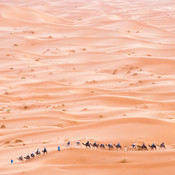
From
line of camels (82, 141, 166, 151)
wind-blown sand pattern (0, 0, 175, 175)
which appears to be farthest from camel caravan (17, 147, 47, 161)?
line of camels (82, 141, 166, 151)

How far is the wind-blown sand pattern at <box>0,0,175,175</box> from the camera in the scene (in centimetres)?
389

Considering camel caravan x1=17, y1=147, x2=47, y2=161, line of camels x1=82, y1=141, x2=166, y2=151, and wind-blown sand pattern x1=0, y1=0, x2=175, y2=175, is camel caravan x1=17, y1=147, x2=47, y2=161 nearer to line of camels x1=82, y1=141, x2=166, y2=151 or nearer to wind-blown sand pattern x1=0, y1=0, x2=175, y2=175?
wind-blown sand pattern x1=0, y1=0, x2=175, y2=175

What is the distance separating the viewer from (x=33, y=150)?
14.7 ft

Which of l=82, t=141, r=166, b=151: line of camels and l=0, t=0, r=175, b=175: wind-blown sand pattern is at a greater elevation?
l=0, t=0, r=175, b=175: wind-blown sand pattern

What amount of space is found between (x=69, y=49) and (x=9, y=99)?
6.63 meters

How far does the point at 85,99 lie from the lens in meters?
7.74

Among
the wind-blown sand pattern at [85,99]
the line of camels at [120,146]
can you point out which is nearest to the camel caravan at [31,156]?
the wind-blown sand pattern at [85,99]

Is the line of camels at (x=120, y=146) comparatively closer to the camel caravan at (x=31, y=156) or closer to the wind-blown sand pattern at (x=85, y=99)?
the wind-blown sand pattern at (x=85, y=99)

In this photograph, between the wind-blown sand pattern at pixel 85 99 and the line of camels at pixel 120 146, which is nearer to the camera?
the wind-blown sand pattern at pixel 85 99

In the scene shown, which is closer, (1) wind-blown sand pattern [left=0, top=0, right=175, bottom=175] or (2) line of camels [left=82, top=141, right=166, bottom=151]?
(1) wind-blown sand pattern [left=0, top=0, right=175, bottom=175]

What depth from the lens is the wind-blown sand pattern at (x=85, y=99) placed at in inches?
153

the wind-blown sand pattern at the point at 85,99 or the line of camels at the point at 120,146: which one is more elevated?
the wind-blown sand pattern at the point at 85,99

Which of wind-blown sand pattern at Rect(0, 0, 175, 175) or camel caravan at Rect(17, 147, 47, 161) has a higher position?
wind-blown sand pattern at Rect(0, 0, 175, 175)

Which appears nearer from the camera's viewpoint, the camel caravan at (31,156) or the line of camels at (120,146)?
the camel caravan at (31,156)
